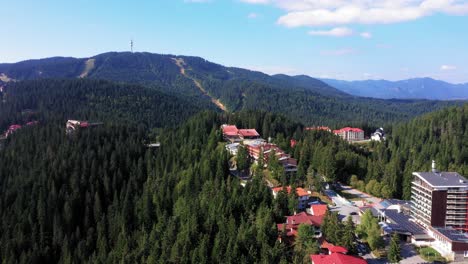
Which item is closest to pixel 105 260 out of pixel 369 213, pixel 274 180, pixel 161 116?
pixel 274 180

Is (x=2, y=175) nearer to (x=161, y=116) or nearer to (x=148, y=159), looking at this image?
(x=148, y=159)

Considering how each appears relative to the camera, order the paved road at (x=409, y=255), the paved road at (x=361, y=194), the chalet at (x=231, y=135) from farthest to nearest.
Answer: the chalet at (x=231, y=135) → the paved road at (x=361, y=194) → the paved road at (x=409, y=255)

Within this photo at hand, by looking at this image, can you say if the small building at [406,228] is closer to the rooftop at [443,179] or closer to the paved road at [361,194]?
the rooftop at [443,179]

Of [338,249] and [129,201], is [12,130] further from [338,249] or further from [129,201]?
[338,249]

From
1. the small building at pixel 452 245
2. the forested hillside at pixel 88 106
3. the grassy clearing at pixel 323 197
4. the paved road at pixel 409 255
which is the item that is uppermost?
the forested hillside at pixel 88 106

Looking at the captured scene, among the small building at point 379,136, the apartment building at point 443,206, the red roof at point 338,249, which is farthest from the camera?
the small building at point 379,136

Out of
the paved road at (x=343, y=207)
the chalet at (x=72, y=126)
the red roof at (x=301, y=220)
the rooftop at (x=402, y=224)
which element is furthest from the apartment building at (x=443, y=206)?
the chalet at (x=72, y=126)

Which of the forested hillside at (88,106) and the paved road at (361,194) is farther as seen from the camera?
the forested hillside at (88,106)
